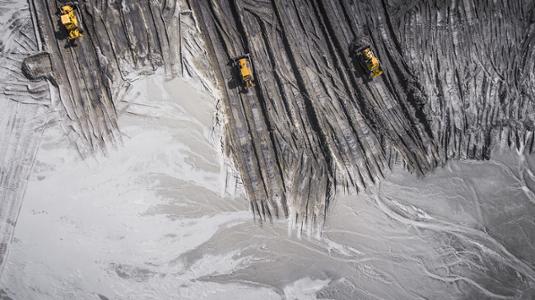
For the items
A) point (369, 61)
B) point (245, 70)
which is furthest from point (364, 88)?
point (245, 70)

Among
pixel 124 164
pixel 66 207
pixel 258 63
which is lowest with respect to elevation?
pixel 66 207

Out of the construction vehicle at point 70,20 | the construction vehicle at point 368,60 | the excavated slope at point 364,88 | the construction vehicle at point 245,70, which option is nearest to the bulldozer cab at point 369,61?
the construction vehicle at point 368,60

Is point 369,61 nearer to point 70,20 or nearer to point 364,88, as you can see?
point 364,88

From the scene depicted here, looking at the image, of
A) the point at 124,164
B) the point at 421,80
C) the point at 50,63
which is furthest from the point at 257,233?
the point at 50,63

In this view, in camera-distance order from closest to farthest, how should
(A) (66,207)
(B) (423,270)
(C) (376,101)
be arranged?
(A) (66,207) → (B) (423,270) → (C) (376,101)

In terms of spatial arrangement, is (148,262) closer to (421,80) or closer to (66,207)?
(66,207)

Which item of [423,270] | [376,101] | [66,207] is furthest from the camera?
[376,101]

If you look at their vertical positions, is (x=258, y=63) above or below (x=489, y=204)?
above

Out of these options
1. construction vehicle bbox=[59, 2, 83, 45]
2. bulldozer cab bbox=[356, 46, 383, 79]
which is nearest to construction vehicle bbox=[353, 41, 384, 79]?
bulldozer cab bbox=[356, 46, 383, 79]
